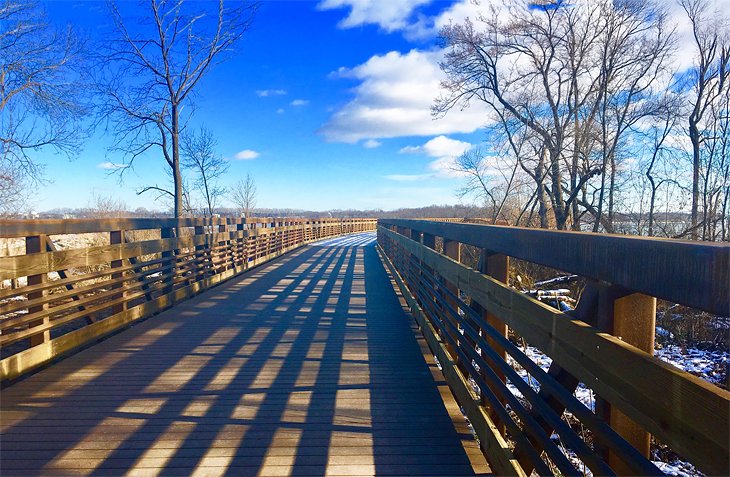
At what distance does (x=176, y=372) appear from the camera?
4035 mm

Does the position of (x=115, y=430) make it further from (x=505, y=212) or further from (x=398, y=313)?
(x=505, y=212)

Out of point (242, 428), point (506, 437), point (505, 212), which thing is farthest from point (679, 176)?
point (242, 428)

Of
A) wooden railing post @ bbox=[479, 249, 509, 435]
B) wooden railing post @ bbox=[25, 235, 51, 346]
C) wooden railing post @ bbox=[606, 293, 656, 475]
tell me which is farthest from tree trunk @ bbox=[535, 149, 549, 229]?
wooden railing post @ bbox=[606, 293, 656, 475]

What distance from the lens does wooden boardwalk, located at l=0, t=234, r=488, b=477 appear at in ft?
8.43

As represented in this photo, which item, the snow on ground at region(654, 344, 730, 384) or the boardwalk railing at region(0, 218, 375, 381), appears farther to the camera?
the snow on ground at region(654, 344, 730, 384)

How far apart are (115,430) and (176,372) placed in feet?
3.65

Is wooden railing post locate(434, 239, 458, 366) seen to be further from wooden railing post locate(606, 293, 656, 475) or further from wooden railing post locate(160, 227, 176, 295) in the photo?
wooden railing post locate(160, 227, 176, 295)

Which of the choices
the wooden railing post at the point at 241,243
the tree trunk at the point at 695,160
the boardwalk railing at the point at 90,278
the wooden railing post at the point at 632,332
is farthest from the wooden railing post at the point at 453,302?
the tree trunk at the point at 695,160

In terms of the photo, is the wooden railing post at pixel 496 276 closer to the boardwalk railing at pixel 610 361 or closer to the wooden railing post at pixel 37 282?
the boardwalk railing at pixel 610 361

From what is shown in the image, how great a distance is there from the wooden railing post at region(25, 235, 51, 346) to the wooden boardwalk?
327mm

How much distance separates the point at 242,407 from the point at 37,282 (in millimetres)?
2513

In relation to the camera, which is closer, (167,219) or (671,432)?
(671,432)

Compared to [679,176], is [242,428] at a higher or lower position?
lower

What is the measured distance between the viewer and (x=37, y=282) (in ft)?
13.7
